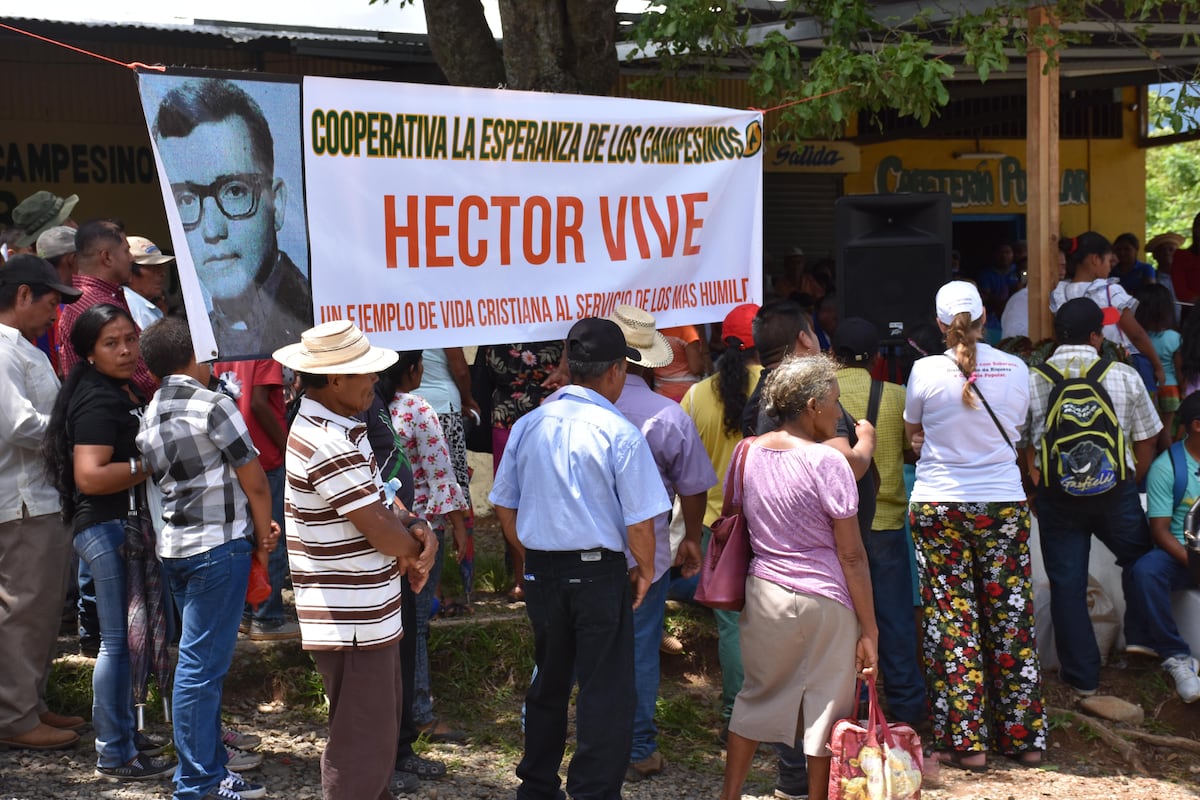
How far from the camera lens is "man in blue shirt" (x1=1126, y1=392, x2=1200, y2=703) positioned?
6.54 m

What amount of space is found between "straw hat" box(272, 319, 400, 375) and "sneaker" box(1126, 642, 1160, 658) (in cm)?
442

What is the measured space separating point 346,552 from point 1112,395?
159 inches

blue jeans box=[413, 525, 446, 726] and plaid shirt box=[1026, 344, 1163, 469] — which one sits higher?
plaid shirt box=[1026, 344, 1163, 469]

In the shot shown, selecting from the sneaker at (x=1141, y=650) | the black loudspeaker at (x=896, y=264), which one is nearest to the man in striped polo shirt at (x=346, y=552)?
the black loudspeaker at (x=896, y=264)

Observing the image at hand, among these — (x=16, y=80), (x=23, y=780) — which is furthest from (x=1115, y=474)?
(x=16, y=80)

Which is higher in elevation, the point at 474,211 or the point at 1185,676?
the point at 474,211

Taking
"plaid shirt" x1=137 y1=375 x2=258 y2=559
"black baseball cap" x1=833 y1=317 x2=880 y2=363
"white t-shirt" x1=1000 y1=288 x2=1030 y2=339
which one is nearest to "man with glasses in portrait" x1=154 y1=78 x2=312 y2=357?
"plaid shirt" x1=137 y1=375 x2=258 y2=559

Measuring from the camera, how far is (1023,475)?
22.5 feet

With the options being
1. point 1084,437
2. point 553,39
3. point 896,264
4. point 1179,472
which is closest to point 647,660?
point 1084,437

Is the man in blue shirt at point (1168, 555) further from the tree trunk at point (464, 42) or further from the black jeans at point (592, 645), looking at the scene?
the tree trunk at point (464, 42)

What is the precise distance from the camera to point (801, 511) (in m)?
4.56

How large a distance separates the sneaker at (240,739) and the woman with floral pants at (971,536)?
116 inches

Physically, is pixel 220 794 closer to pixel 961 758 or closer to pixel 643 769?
pixel 643 769

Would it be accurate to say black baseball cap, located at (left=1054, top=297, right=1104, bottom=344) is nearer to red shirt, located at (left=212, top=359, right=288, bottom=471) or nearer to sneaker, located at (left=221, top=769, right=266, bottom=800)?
red shirt, located at (left=212, top=359, right=288, bottom=471)
